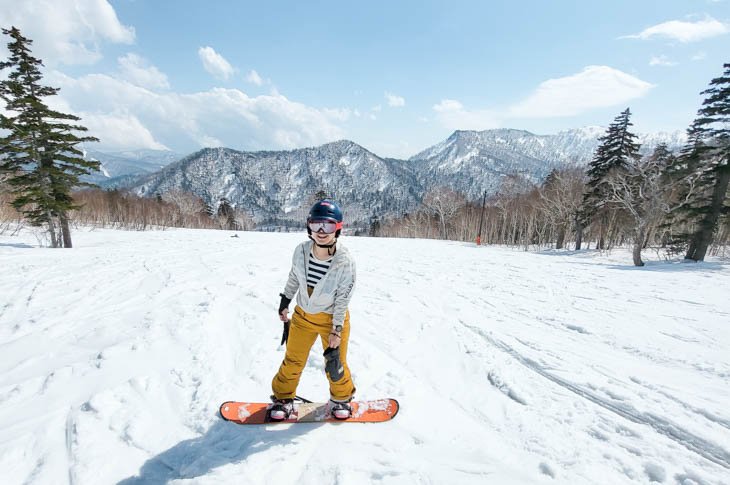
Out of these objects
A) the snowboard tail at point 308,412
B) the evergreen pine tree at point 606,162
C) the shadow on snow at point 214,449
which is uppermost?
the evergreen pine tree at point 606,162

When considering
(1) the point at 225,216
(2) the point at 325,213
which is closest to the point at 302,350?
(2) the point at 325,213

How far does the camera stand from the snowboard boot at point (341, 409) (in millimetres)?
3112

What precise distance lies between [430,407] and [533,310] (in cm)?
462

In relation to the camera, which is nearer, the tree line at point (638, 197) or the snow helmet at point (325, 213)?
the snow helmet at point (325, 213)

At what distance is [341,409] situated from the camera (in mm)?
3158

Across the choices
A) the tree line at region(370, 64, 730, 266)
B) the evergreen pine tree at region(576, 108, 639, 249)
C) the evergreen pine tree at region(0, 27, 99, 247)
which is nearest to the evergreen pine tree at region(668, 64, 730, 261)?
the tree line at region(370, 64, 730, 266)

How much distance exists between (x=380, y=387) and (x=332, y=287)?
67.5 inches

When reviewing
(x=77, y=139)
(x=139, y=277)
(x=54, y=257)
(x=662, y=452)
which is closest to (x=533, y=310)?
(x=662, y=452)

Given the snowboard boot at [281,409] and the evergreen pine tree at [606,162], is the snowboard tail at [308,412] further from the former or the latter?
Result: the evergreen pine tree at [606,162]

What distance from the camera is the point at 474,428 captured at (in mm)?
3098

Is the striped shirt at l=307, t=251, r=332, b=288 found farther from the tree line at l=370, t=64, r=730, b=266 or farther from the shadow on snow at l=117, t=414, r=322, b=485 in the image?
the tree line at l=370, t=64, r=730, b=266

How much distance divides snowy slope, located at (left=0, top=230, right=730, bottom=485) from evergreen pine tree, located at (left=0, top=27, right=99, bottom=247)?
10743mm

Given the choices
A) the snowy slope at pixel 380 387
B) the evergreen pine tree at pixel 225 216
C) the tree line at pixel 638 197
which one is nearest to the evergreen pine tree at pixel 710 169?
the tree line at pixel 638 197

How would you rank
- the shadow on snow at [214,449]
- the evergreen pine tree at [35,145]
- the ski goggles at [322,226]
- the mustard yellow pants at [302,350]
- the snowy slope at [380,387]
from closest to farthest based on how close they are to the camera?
the shadow on snow at [214,449]
the snowy slope at [380,387]
the ski goggles at [322,226]
the mustard yellow pants at [302,350]
the evergreen pine tree at [35,145]
